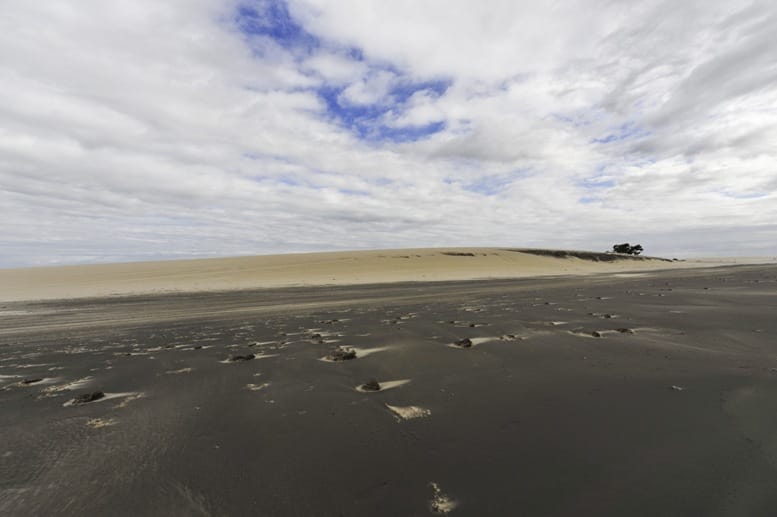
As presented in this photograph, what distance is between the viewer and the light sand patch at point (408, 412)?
325 cm

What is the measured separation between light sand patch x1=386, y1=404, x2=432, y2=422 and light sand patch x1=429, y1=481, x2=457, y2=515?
1.03 m

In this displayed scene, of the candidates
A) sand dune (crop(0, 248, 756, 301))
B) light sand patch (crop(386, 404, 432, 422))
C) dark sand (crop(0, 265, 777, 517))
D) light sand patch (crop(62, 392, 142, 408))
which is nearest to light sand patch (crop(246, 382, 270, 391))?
dark sand (crop(0, 265, 777, 517))

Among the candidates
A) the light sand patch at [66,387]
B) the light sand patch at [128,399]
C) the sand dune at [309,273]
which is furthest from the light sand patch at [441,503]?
the sand dune at [309,273]

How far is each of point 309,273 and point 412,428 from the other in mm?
31277

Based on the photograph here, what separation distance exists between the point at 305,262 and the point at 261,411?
3774cm

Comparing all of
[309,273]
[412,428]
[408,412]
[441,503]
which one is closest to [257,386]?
[408,412]

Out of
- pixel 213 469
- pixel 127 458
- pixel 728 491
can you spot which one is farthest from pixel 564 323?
pixel 127 458

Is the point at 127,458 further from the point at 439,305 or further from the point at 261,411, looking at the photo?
the point at 439,305

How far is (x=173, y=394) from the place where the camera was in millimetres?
4129

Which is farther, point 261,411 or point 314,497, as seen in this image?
point 261,411

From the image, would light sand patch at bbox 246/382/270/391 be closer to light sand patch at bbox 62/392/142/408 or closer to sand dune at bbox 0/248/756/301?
light sand patch at bbox 62/392/142/408

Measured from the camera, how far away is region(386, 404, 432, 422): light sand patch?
10.7 ft

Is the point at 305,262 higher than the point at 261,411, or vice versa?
the point at 305,262

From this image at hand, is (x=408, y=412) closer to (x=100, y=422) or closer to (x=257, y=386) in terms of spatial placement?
(x=257, y=386)
